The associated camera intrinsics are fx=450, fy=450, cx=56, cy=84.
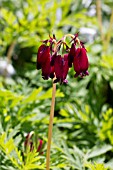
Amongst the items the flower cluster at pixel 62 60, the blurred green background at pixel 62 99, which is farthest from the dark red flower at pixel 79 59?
the blurred green background at pixel 62 99

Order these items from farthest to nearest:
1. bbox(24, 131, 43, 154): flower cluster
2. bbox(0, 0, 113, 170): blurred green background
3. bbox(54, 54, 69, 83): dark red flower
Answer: bbox(0, 0, 113, 170): blurred green background < bbox(24, 131, 43, 154): flower cluster < bbox(54, 54, 69, 83): dark red flower

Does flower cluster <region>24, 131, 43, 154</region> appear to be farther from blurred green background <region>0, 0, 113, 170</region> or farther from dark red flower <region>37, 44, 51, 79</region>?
dark red flower <region>37, 44, 51, 79</region>

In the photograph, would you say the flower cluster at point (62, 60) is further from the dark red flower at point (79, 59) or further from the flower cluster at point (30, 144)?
the flower cluster at point (30, 144)

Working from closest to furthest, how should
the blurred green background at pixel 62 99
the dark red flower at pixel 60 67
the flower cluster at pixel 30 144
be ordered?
the dark red flower at pixel 60 67, the flower cluster at pixel 30 144, the blurred green background at pixel 62 99

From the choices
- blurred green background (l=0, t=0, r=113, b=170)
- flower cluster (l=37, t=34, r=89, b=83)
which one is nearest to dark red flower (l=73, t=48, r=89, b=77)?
flower cluster (l=37, t=34, r=89, b=83)

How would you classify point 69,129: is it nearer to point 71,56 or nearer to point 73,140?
point 73,140

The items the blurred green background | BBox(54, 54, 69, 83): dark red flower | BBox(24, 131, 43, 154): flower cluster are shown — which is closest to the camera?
BBox(54, 54, 69, 83): dark red flower

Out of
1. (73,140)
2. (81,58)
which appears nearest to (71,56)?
(81,58)

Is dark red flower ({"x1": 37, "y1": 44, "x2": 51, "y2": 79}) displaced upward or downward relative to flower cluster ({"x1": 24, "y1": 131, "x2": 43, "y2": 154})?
upward

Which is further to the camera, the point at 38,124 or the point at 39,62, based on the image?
the point at 38,124
